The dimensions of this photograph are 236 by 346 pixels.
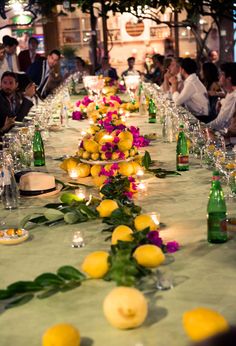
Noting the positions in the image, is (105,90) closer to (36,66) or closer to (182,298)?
(36,66)

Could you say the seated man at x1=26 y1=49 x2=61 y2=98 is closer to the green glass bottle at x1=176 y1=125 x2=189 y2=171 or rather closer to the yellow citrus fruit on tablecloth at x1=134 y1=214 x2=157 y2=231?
the green glass bottle at x1=176 y1=125 x2=189 y2=171

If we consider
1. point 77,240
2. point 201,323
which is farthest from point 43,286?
point 201,323

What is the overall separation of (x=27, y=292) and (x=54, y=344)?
1.15 ft

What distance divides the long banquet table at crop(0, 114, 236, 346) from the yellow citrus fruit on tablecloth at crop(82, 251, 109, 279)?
25mm

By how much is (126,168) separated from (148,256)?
4.08 ft

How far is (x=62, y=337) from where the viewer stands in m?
1.15

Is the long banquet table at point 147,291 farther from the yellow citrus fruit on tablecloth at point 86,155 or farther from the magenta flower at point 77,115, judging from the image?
the magenta flower at point 77,115

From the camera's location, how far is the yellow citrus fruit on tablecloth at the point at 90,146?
2791 mm

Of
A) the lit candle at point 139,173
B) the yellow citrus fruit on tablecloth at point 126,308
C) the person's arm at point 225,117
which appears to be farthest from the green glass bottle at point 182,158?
the person's arm at point 225,117

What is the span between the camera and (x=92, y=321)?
1.31m

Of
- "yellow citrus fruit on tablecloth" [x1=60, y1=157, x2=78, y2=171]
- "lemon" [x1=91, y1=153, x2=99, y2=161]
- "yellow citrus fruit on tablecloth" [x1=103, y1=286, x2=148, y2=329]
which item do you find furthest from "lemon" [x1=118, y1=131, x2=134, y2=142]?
"yellow citrus fruit on tablecloth" [x1=103, y1=286, x2=148, y2=329]

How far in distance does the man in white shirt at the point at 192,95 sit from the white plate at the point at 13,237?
4.33m

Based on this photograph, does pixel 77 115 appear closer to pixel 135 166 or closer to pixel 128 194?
pixel 135 166

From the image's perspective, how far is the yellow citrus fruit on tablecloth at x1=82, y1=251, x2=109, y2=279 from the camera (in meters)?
1.48
